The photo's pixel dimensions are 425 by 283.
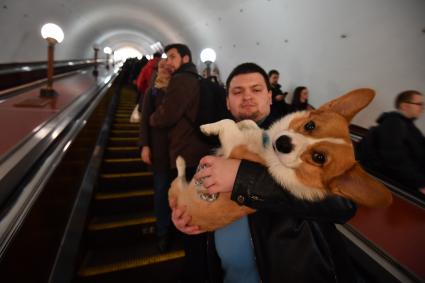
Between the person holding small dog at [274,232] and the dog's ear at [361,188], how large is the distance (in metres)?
0.06

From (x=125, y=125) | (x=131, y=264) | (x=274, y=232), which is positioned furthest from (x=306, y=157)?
(x=125, y=125)

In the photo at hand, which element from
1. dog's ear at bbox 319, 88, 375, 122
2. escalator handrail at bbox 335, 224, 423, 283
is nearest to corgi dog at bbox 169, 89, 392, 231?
dog's ear at bbox 319, 88, 375, 122

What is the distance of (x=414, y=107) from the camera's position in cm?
213

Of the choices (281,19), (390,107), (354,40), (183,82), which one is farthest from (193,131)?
(281,19)

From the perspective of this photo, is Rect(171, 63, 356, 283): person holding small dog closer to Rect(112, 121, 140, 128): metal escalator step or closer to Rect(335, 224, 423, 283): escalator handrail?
Rect(335, 224, 423, 283): escalator handrail

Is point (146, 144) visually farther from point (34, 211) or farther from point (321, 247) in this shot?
point (321, 247)

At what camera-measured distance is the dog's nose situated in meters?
0.94

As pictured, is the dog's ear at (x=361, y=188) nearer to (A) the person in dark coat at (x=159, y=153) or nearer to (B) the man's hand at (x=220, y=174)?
(B) the man's hand at (x=220, y=174)

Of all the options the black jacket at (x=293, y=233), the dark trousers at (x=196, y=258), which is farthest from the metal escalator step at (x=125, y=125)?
the black jacket at (x=293, y=233)

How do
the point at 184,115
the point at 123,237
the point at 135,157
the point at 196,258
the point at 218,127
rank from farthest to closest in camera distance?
the point at 135,157, the point at 123,237, the point at 184,115, the point at 196,258, the point at 218,127

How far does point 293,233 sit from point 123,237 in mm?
1992

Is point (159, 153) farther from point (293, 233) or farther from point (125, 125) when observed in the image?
point (125, 125)

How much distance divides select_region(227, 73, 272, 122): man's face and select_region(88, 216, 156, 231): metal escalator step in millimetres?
1763

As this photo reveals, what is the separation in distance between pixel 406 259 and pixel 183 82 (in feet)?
6.99
